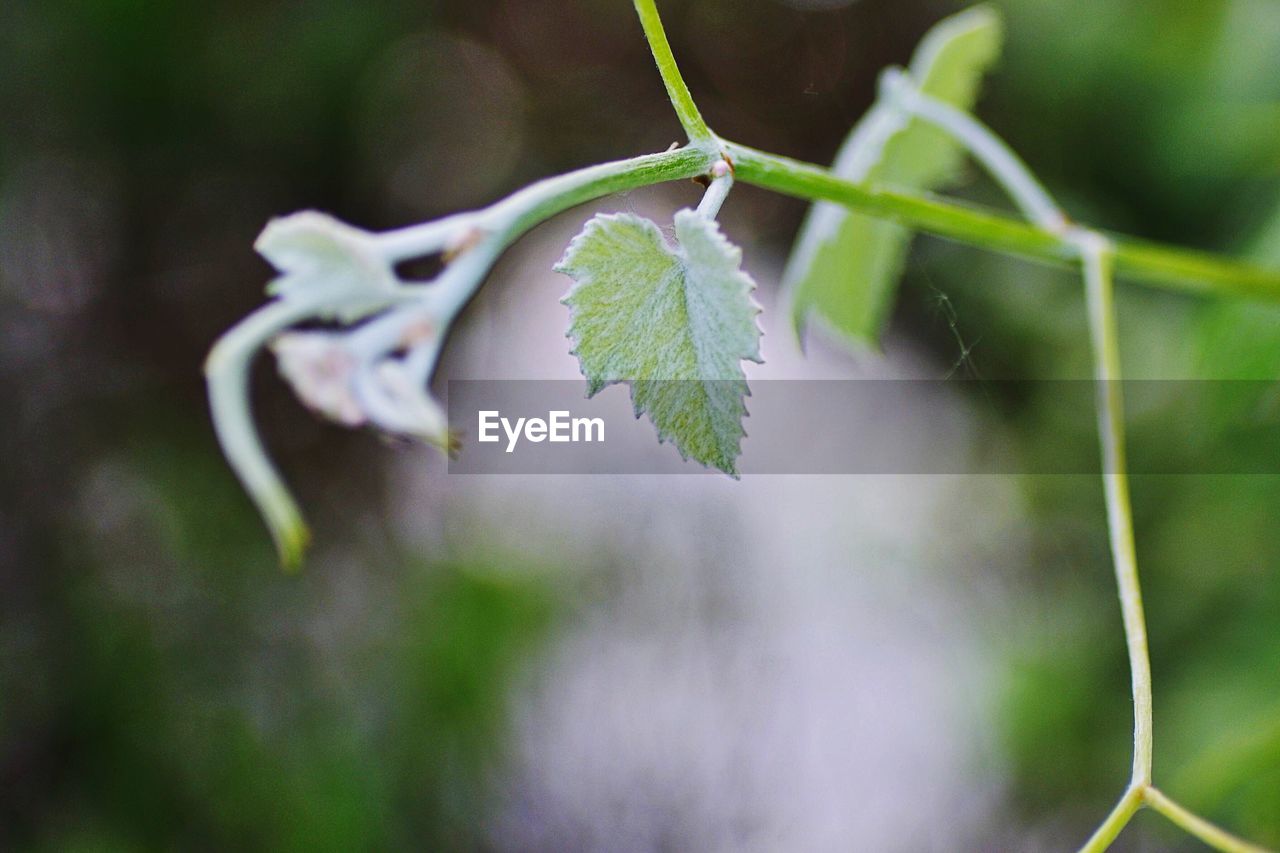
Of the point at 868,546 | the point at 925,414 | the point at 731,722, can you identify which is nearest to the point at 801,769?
the point at 731,722

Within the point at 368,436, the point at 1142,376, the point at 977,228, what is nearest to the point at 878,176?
the point at 977,228

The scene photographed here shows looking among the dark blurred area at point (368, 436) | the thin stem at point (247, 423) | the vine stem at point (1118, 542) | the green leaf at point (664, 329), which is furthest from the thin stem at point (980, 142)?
the dark blurred area at point (368, 436)

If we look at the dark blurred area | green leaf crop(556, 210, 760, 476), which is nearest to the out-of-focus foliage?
the dark blurred area

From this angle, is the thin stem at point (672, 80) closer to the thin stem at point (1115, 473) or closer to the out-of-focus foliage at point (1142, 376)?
the thin stem at point (1115, 473)

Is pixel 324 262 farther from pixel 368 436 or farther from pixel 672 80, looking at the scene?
pixel 368 436

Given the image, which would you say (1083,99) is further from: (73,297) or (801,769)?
(73,297)

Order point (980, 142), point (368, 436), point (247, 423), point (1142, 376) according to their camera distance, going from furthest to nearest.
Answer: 1. point (368, 436)
2. point (1142, 376)
3. point (980, 142)
4. point (247, 423)
